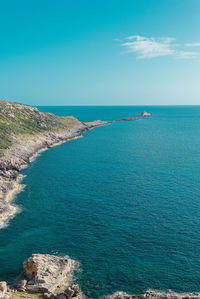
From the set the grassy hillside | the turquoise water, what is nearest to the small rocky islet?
the grassy hillside

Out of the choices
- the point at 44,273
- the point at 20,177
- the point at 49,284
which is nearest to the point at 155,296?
the point at 49,284

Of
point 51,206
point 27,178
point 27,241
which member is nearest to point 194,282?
point 27,241

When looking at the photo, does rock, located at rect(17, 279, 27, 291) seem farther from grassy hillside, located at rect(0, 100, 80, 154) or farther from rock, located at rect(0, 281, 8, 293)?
grassy hillside, located at rect(0, 100, 80, 154)

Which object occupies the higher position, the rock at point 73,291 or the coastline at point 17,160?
the coastline at point 17,160

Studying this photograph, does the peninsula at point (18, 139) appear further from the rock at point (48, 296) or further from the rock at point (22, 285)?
the rock at point (48, 296)

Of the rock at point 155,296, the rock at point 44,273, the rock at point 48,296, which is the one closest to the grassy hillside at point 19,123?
the rock at point 44,273

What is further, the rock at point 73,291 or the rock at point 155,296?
the rock at point 73,291

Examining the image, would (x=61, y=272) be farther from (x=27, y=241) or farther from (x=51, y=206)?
(x=51, y=206)
